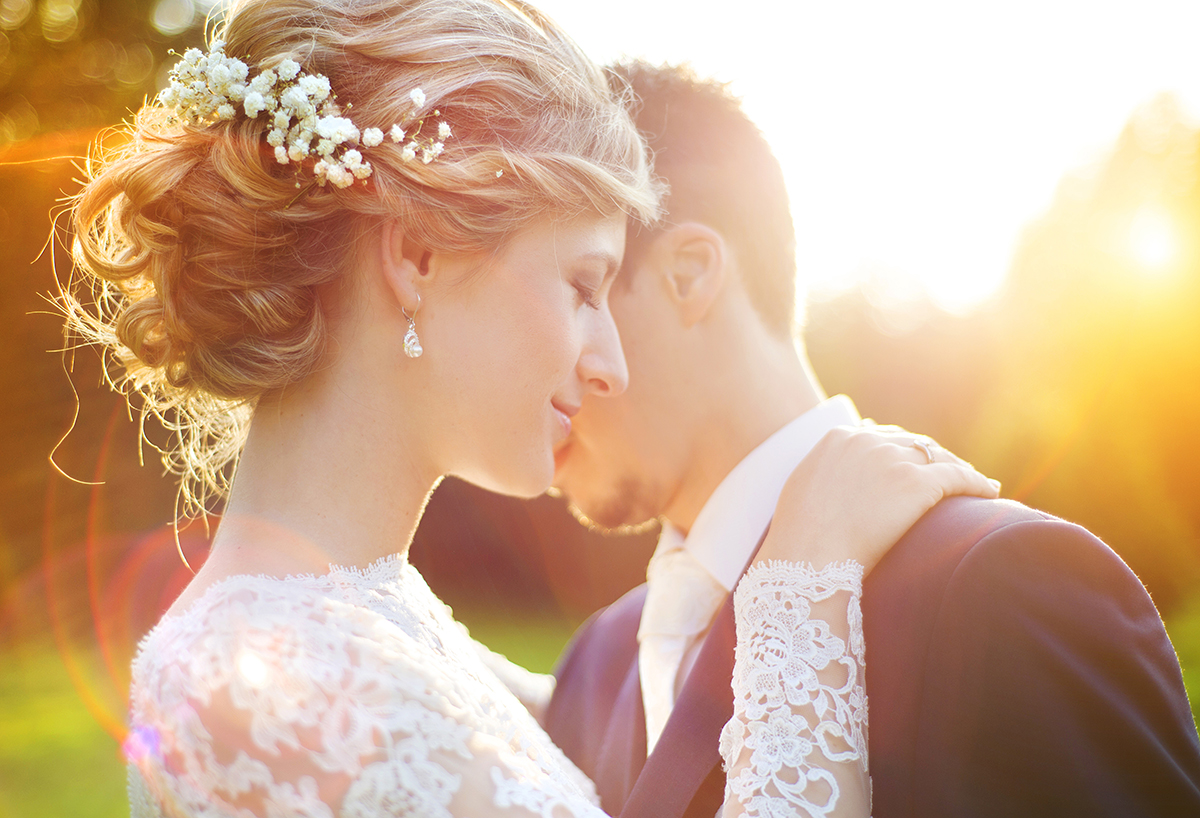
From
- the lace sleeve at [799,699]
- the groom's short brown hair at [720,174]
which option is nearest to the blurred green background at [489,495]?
the groom's short brown hair at [720,174]

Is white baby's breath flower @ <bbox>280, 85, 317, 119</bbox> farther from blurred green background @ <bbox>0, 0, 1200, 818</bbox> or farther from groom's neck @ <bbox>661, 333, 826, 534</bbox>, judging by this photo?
blurred green background @ <bbox>0, 0, 1200, 818</bbox>

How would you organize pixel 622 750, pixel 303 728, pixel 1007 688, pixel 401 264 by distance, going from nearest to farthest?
pixel 303 728, pixel 1007 688, pixel 401 264, pixel 622 750

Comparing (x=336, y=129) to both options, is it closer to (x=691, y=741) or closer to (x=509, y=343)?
(x=509, y=343)

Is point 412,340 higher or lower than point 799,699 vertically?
higher

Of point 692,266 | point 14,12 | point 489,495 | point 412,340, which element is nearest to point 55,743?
point 489,495

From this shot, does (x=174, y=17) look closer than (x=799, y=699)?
No

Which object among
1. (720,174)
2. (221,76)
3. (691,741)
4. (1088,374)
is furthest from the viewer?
(1088,374)

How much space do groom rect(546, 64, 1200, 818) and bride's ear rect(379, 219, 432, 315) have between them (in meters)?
1.18

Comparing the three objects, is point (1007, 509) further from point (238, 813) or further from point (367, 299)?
point (238, 813)

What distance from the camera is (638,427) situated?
10.5 ft

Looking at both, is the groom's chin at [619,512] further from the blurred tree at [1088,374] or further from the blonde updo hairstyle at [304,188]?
the blurred tree at [1088,374]


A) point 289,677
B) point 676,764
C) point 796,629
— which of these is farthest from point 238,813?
point 796,629

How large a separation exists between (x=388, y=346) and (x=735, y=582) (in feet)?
4.79

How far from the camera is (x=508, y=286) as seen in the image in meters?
2.02
